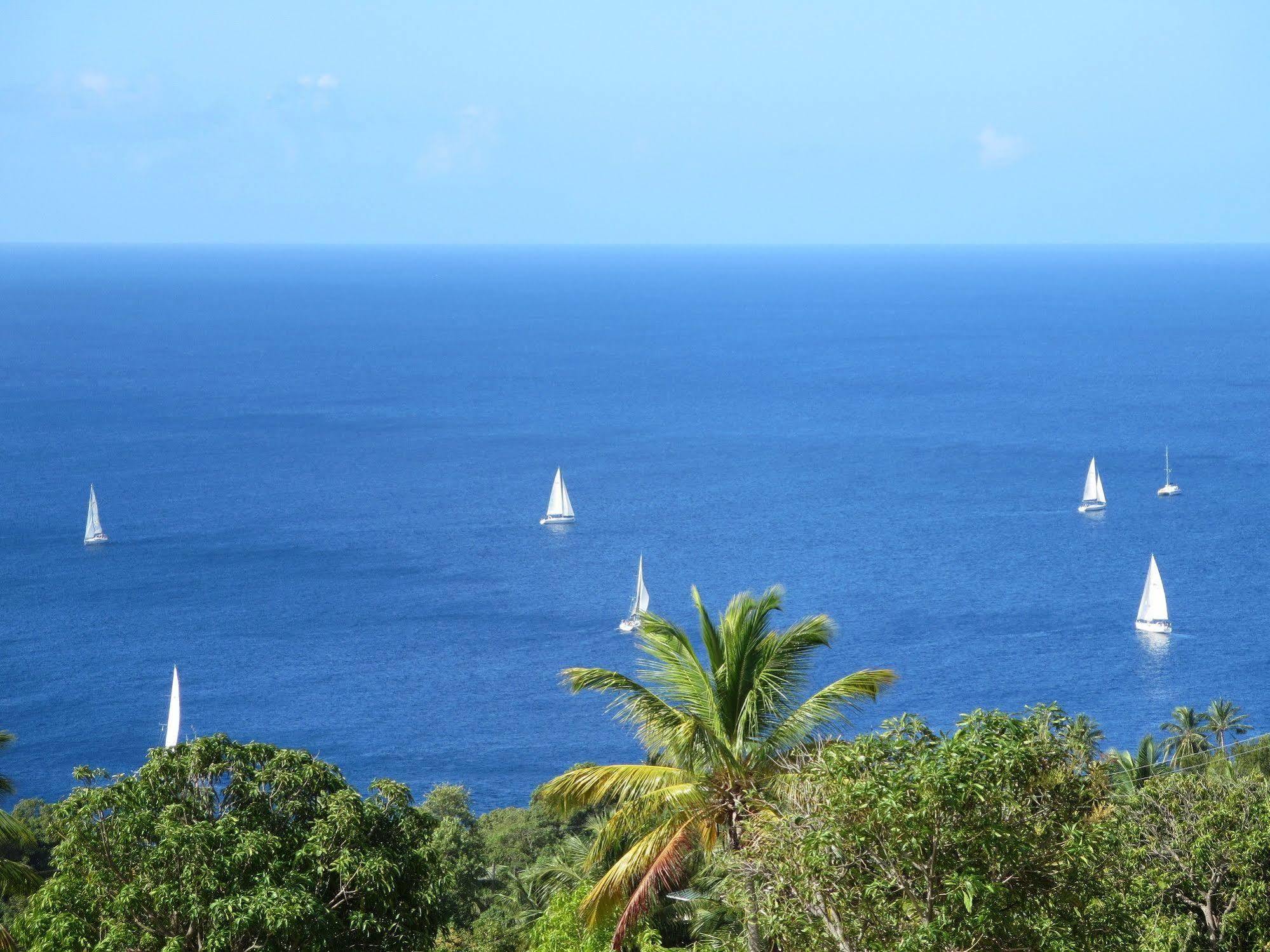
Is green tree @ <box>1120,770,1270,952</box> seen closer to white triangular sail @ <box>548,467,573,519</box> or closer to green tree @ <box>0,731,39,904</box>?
green tree @ <box>0,731,39,904</box>

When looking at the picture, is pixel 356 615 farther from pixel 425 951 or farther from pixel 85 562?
pixel 425 951

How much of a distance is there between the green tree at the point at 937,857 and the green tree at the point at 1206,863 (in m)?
5.08

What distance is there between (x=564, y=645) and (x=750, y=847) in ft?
277

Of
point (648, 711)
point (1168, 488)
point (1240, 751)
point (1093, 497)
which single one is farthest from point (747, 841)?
point (1168, 488)

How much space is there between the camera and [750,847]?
1596cm

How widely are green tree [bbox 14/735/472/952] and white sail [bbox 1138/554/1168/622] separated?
8639 cm

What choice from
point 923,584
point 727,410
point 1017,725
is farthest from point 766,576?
point 1017,725

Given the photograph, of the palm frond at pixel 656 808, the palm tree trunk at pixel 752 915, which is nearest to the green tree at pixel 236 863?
the palm frond at pixel 656 808

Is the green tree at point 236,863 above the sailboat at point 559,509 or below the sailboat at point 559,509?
above

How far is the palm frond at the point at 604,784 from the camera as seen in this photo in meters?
18.9

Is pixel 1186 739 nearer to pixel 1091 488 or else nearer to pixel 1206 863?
pixel 1206 863

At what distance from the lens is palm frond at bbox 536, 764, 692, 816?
18.9 m

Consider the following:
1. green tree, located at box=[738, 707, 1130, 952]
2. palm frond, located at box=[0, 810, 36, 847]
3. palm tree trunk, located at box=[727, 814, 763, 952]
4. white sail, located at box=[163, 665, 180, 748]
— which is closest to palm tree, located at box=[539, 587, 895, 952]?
palm tree trunk, located at box=[727, 814, 763, 952]

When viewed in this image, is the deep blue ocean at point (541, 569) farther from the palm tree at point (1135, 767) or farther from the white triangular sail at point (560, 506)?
the palm tree at point (1135, 767)
